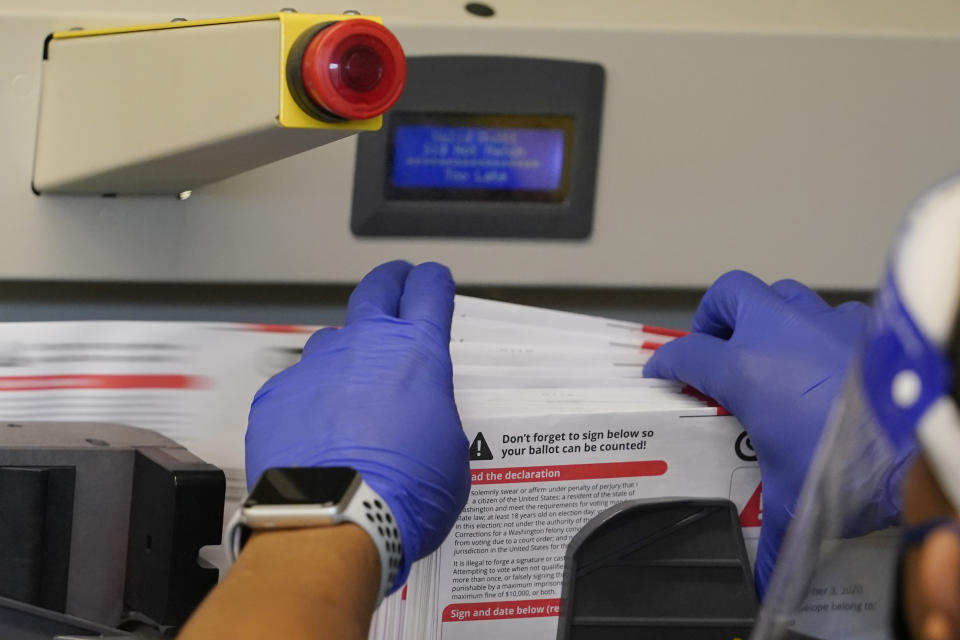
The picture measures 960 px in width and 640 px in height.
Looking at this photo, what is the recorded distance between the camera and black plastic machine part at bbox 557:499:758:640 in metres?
0.79

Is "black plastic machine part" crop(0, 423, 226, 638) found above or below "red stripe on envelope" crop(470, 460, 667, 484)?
below

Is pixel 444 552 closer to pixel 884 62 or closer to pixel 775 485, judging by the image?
pixel 775 485

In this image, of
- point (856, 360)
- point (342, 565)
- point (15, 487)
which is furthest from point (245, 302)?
point (856, 360)

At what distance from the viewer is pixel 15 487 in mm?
734

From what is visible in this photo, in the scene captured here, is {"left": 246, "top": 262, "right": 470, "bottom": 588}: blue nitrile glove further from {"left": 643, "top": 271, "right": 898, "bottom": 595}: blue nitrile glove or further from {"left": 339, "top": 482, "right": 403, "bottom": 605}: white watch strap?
{"left": 643, "top": 271, "right": 898, "bottom": 595}: blue nitrile glove

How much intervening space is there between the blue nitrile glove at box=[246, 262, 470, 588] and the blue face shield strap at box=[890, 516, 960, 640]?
0.35 m

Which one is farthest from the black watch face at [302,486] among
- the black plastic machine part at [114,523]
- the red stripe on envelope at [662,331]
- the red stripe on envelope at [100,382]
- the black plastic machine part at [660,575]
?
the red stripe on envelope at [662,331]

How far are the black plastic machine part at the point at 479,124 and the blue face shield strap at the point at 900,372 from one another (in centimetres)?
57

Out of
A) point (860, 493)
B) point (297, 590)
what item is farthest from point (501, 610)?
point (860, 493)

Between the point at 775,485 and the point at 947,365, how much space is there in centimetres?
A: 43

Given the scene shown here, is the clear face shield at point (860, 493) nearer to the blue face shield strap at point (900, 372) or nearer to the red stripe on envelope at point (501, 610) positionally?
the blue face shield strap at point (900, 372)

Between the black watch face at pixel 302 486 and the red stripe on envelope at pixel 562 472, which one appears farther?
the red stripe on envelope at pixel 562 472

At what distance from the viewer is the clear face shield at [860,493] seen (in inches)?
16.2

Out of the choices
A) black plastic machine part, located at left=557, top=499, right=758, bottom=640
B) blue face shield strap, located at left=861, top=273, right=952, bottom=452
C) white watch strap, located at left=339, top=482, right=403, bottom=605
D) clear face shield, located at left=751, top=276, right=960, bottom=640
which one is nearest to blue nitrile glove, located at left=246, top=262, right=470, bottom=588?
white watch strap, located at left=339, top=482, right=403, bottom=605
